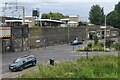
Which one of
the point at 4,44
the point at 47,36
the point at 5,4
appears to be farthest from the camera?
the point at 47,36

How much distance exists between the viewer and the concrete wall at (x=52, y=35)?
6247cm

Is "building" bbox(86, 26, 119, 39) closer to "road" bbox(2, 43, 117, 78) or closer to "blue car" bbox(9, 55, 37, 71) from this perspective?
"road" bbox(2, 43, 117, 78)

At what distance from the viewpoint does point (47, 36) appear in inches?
2702

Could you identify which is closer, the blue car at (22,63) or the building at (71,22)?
the blue car at (22,63)

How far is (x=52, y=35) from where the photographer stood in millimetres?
71312

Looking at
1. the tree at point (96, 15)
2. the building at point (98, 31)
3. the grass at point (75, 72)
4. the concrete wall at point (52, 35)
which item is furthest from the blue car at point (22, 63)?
the tree at point (96, 15)

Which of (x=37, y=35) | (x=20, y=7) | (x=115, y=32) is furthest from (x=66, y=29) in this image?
(x=115, y=32)

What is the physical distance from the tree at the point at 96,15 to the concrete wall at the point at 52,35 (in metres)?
55.1

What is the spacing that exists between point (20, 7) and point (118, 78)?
42.4 metres

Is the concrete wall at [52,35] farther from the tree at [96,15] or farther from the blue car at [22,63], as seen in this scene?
the tree at [96,15]

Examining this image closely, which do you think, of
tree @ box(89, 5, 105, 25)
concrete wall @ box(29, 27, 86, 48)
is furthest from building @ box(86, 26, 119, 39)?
tree @ box(89, 5, 105, 25)

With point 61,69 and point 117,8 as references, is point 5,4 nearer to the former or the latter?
point 61,69

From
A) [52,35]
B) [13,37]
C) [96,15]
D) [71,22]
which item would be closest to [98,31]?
[71,22]

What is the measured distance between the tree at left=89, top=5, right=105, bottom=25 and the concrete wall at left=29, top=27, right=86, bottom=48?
55.1 metres
